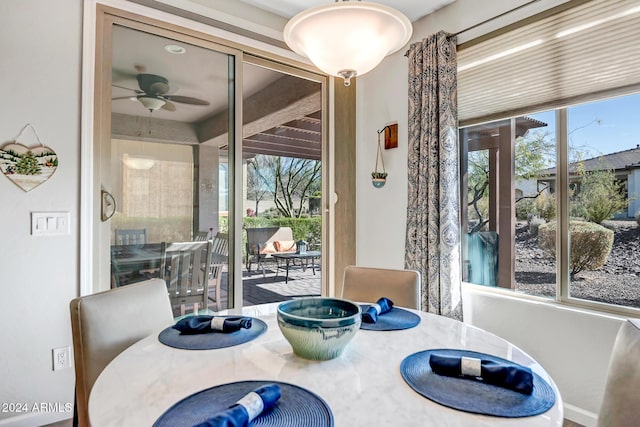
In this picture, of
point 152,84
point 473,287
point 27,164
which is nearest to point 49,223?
point 27,164

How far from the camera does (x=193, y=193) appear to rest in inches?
96.3

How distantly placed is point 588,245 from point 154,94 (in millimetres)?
→ 2740

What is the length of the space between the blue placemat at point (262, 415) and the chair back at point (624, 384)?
0.64m

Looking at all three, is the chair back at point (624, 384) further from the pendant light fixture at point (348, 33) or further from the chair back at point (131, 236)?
the chair back at point (131, 236)

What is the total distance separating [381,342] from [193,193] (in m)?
1.76

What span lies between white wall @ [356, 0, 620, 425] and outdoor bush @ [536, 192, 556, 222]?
1.73ft

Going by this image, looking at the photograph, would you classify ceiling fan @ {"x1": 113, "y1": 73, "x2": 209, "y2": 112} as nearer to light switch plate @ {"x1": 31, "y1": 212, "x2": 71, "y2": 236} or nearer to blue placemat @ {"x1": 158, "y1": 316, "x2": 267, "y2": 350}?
light switch plate @ {"x1": 31, "y1": 212, "x2": 71, "y2": 236}

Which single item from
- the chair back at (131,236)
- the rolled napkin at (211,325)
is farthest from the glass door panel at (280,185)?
the rolled napkin at (211,325)

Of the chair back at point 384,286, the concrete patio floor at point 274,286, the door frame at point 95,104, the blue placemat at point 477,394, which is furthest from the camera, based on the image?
the concrete patio floor at point 274,286

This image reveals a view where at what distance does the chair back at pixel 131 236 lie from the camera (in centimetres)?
218

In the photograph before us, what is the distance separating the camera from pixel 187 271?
2.45 metres

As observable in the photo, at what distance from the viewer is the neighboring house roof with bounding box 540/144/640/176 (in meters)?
1.86

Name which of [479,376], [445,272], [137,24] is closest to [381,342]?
[479,376]

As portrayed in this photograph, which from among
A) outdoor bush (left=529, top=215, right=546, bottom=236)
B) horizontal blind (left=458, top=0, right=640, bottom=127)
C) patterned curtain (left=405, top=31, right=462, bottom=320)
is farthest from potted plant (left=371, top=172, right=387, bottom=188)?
outdoor bush (left=529, top=215, right=546, bottom=236)
